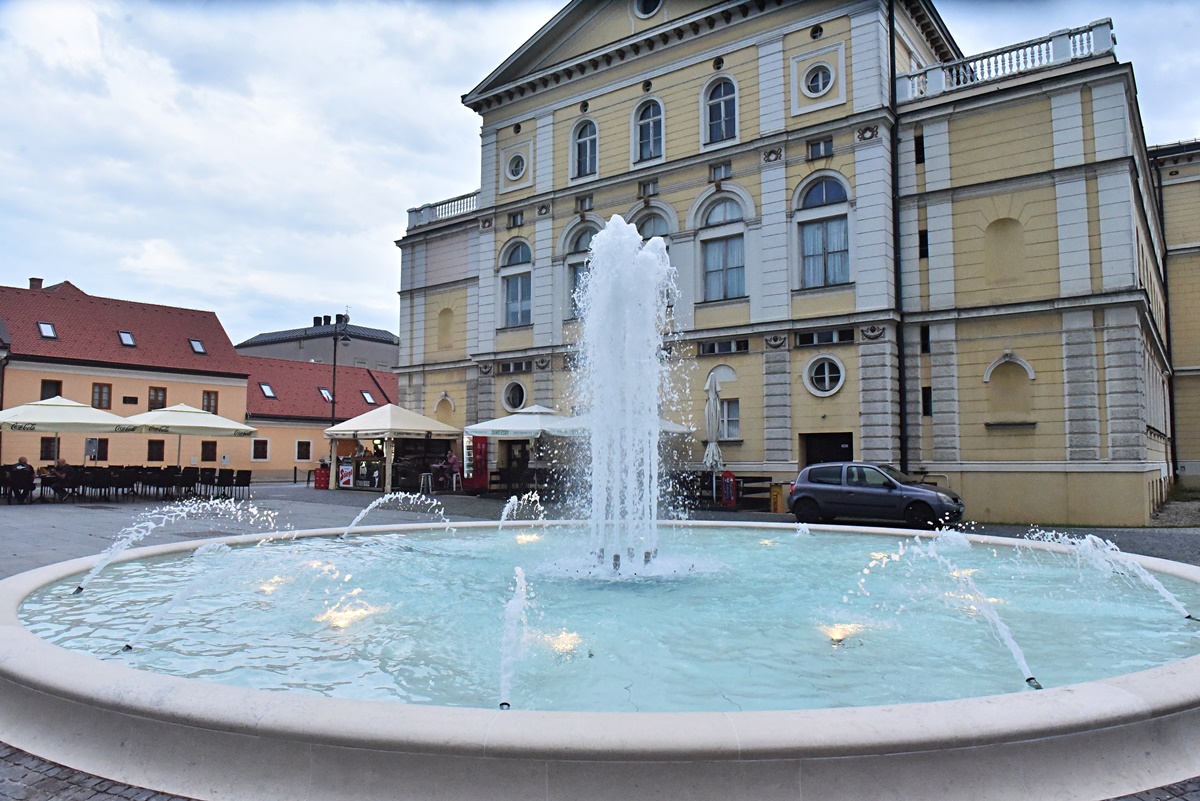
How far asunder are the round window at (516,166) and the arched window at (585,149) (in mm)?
2713

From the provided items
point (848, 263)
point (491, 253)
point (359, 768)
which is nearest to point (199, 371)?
point (491, 253)

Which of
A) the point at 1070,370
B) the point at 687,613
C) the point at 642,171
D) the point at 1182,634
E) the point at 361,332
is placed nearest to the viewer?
the point at 1182,634

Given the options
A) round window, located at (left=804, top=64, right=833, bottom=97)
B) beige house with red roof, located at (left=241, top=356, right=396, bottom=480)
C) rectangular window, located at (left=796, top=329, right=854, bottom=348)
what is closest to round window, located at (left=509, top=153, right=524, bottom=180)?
round window, located at (left=804, top=64, right=833, bottom=97)

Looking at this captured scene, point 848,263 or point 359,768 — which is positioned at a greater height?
point 848,263

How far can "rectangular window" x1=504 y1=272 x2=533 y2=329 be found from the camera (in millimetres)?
29688

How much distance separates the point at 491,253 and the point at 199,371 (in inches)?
825

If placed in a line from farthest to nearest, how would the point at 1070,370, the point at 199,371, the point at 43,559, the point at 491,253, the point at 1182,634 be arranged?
the point at 199,371 → the point at 491,253 → the point at 1070,370 → the point at 43,559 → the point at 1182,634

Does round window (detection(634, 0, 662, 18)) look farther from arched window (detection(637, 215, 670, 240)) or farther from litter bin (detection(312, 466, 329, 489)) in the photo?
litter bin (detection(312, 466, 329, 489))

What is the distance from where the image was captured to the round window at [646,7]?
26.8 meters

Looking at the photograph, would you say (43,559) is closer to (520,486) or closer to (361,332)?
(520,486)

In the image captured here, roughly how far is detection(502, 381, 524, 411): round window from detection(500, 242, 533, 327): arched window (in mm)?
2429

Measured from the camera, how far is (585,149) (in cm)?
2852

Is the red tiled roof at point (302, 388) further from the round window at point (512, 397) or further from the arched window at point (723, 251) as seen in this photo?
the arched window at point (723, 251)

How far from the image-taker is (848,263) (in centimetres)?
2245
